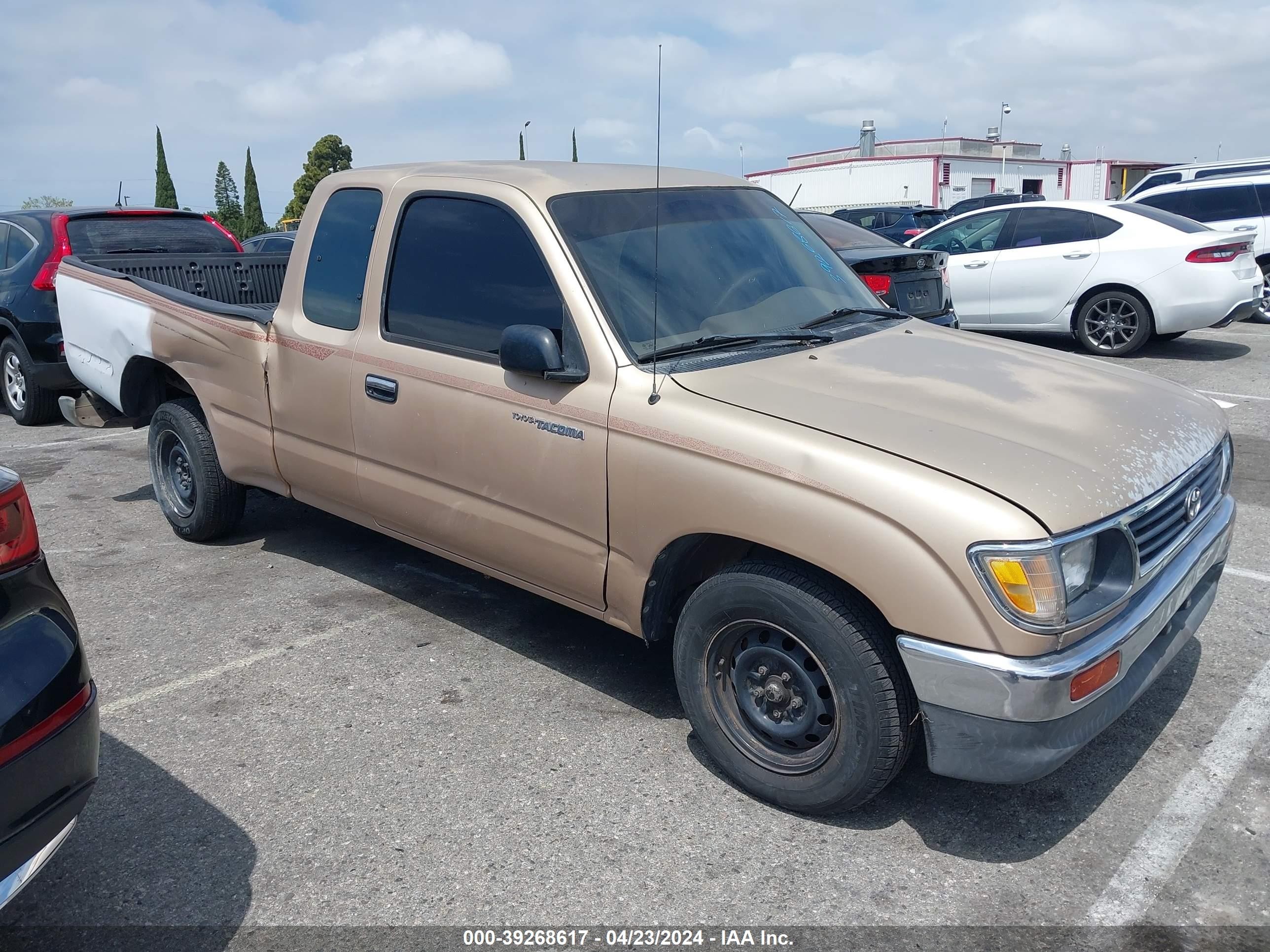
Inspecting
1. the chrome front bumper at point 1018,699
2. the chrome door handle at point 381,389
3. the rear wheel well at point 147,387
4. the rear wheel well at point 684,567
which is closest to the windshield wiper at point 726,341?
the rear wheel well at point 684,567

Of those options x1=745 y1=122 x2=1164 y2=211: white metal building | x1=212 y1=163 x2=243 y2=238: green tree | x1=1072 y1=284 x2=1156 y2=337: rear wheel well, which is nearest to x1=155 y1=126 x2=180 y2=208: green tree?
x1=212 y1=163 x2=243 y2=238: green tree

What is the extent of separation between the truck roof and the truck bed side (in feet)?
3.05

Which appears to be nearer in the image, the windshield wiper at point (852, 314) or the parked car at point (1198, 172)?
the windshield wiper at point (852, 314)

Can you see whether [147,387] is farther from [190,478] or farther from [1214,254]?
[1214,254]

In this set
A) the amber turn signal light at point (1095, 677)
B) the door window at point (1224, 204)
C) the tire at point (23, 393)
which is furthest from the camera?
the door window at point (1224, 204)

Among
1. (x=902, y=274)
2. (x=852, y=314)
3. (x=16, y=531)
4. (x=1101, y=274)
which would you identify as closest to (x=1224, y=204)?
(x=1101, y=274)

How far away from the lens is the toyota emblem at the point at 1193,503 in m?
3.22

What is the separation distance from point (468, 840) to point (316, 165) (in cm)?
4572

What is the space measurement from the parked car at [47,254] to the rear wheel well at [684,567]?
6706 millimetres

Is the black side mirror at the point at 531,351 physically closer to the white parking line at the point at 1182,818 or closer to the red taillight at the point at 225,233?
the white parking line at the point at 1182,818

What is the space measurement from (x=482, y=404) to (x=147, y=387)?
2.89 m

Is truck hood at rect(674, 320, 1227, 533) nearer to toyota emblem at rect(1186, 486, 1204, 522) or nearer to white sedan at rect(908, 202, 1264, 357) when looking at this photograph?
toyota emblem at rect(1186, 486, 1204, 522)

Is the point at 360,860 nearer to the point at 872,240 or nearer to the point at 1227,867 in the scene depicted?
the point at 1227,867

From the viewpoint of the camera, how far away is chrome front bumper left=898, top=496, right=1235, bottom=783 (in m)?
2.62
